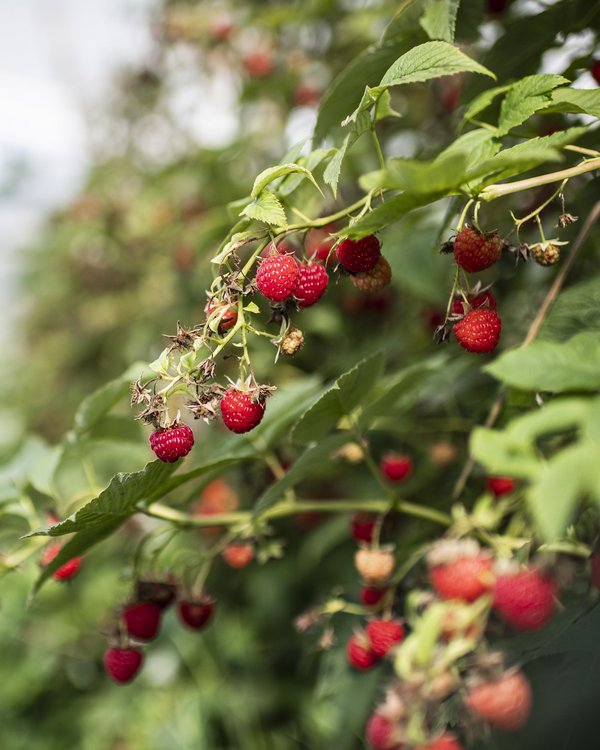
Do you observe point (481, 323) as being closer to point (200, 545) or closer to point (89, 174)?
point (200, 545)

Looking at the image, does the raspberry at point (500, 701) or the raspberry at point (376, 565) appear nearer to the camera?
the raspberry at point (500, 701)

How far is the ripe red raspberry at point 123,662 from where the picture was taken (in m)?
1.01

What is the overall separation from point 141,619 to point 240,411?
1.58 ft

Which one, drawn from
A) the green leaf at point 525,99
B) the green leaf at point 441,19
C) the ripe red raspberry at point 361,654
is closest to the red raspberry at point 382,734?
the ripe red raspberry at point 361,654

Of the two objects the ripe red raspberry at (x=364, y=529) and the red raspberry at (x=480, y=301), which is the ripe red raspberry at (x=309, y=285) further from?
the ripe red raspberry at (x=364, y=529)

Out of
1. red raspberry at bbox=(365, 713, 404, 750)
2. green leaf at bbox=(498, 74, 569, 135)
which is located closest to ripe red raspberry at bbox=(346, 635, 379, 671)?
red raspberry at bbox=(365, 713, 404, 750)

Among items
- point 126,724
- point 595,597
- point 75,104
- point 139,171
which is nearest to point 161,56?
point 139,171

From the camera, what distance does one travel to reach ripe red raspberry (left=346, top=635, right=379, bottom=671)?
3.16 feet

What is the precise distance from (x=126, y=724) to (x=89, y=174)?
2116 millimetres

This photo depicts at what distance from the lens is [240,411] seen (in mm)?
687

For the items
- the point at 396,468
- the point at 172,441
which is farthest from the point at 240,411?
the point at 396,468

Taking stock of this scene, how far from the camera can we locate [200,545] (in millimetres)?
2066

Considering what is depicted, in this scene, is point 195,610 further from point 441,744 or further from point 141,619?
point 441,744

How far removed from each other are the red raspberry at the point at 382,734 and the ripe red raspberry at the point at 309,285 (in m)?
0.48
